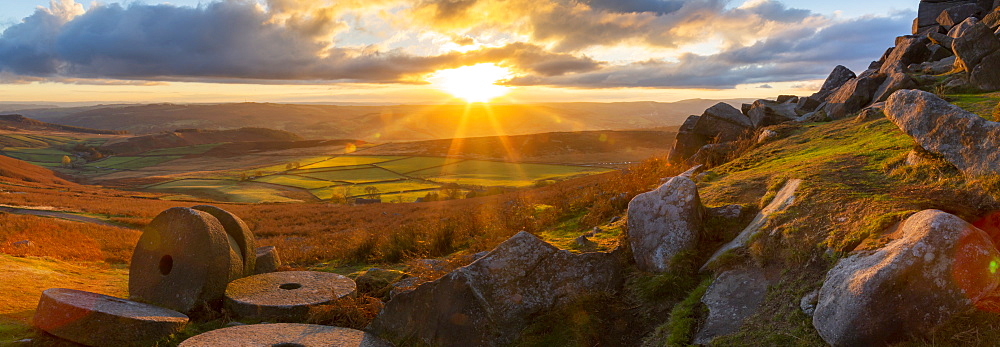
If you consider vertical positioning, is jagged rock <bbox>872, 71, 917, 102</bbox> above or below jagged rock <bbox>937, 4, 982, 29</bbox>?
below

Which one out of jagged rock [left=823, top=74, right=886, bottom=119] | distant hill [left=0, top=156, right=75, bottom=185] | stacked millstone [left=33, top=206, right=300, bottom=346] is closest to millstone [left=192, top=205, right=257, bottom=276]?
stacked millstone [left=33, top=206, right=300, bottom=346]

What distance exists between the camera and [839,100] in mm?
18734

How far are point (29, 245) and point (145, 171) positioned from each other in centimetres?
12456

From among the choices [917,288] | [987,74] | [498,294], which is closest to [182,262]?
[498,294]

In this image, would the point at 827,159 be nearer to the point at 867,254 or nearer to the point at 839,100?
the point at 867,254

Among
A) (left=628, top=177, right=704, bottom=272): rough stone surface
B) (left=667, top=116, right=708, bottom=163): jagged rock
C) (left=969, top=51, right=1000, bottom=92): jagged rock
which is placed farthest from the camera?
(left=667, top=116, right=708, bottom=163): jagged rock

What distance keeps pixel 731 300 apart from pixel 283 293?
336 inches

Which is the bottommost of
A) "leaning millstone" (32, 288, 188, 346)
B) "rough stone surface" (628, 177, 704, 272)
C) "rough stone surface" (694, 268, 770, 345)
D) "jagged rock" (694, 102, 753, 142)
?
"leaning millstone" (32, 288, 188, 346)

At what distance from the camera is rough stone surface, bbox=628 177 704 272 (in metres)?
8.02

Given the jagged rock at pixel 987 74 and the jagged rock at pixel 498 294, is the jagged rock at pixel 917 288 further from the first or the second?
the jagged rock at pixel 987 74

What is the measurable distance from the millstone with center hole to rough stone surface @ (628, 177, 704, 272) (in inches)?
234

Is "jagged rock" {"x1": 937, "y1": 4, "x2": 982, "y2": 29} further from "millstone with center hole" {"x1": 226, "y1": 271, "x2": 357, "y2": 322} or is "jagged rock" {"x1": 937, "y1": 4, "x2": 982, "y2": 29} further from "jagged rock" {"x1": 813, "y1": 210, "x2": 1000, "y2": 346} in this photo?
"millstone with center hole" {"x1": 226, "y1": 271, "x2": 357, "y2": 322}

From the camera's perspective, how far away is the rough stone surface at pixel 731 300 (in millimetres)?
Answer: 6344

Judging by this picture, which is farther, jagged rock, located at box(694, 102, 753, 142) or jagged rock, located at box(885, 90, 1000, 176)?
jagged rock, located at box(694, 102, 753, 142)
